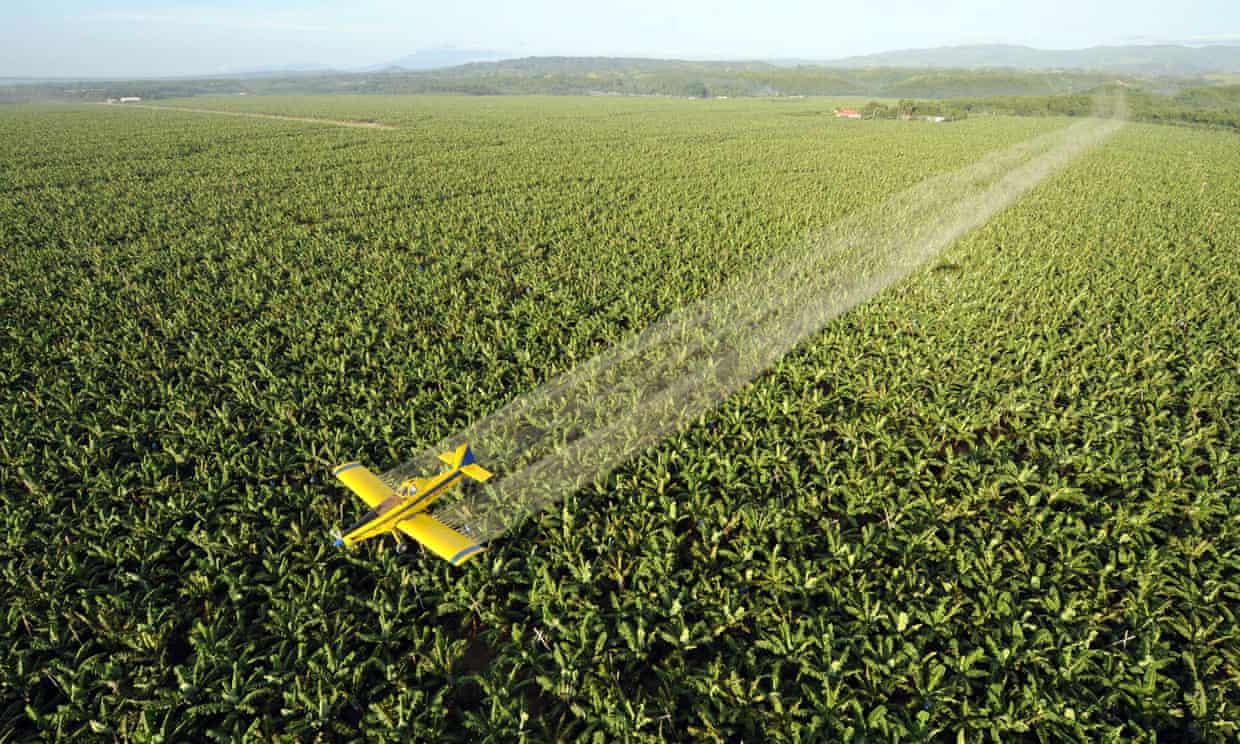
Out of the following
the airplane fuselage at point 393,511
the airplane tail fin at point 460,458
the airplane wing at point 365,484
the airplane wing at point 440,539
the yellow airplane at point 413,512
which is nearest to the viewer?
the airplane wing at point 440,539

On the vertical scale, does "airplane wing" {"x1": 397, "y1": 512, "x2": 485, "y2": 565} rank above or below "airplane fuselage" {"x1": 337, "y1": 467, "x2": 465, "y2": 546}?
below

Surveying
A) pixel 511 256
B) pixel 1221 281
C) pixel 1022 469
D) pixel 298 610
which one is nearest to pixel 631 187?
pixel 511 256

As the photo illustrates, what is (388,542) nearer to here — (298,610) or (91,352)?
(298,610)

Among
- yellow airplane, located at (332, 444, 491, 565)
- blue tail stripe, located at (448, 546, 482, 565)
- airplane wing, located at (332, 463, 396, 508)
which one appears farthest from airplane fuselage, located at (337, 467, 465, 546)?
blue tail stripe, located at (448, 546, 482, 565)

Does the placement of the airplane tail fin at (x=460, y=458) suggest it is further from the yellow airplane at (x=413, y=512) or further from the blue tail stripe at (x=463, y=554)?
the blue tail stripe at (x=463, y=554)

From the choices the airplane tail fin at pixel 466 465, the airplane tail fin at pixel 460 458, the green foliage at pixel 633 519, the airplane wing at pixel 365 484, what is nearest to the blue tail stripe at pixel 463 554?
the green foliage at pixel 633 519

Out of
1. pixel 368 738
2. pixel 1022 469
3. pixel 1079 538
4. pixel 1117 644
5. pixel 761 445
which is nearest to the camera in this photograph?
pixel 368 738

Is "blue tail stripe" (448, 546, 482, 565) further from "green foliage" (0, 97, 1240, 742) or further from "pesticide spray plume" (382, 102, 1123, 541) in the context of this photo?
"pesticide spray plume" (382, 102, 1123, 541)
